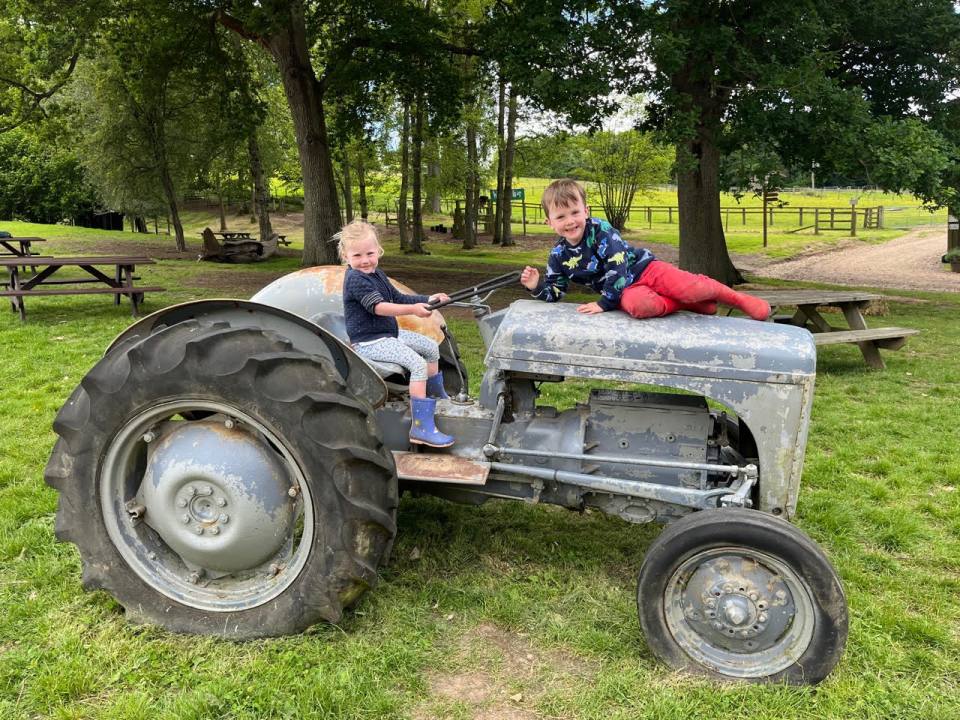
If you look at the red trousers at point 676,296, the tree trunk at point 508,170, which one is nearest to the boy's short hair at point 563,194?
the red trousers at point 676,296

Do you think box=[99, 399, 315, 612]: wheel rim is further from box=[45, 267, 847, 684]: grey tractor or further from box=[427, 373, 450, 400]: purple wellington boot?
box=[427, 373, 450, 400]: purple wellington boot

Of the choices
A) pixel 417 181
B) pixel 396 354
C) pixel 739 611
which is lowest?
pixel 739 611

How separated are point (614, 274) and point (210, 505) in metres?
1.95

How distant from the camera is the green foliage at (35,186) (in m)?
40.1

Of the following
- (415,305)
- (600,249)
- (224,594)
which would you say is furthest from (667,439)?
(224,594)

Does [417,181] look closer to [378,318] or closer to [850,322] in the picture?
[850,322]

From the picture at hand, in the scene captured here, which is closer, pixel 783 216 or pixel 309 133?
pixel 309 133

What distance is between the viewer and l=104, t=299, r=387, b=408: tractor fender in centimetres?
316

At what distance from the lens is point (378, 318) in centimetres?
353

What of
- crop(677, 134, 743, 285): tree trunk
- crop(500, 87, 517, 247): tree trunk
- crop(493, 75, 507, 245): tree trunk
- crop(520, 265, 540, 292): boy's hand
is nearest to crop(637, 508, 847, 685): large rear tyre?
crop(520, 265, 540, 292): boy's hand

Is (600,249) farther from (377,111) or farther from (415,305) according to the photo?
(377,111)

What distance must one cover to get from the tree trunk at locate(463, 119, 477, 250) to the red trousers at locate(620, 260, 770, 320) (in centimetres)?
2510

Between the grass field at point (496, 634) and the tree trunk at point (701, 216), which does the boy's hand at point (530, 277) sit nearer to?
the grass field at point (496, 634)

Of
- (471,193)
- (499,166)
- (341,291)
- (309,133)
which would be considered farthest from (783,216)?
(341,291)
